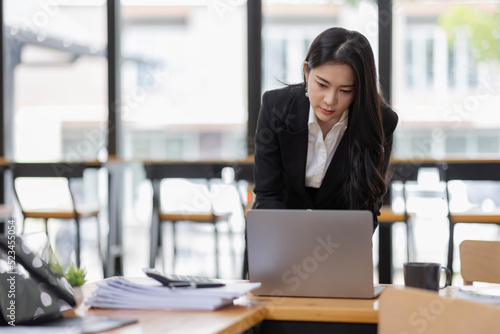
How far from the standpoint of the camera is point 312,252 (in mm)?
1299

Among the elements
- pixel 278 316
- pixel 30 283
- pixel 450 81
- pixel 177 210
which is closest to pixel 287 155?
pixel 278 316

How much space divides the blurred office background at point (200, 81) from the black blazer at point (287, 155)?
2.37 m

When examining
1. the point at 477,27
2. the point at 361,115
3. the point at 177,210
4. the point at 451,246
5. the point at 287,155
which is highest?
the point at 477,27

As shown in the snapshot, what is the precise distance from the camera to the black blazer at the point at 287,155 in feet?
6.04

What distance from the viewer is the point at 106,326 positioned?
1.05 metres

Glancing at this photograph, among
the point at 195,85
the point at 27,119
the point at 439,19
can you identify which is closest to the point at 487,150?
the point at 439,19

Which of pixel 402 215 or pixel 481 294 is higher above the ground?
pixel 481 294

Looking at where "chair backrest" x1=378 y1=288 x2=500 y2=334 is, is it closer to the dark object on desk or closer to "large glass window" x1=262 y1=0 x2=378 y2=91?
the dark object on desk

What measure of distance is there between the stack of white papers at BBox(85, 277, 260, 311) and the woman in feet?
1.93

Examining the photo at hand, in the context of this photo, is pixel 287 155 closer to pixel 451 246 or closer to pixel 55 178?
pixel 451 246

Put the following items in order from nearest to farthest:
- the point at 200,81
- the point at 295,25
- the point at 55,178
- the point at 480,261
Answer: the point at 480,261 < the point at 55,178 < the point at 295,25 < the point at 200,81

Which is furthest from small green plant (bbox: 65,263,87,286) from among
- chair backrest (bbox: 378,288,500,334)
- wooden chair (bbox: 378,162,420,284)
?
wooden chair (bbox: 378,162,420,284)

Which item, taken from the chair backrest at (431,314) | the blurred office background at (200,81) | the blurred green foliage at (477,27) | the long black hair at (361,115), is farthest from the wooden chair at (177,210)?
the chair backrest at (431,314)

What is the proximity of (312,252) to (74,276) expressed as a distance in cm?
46
